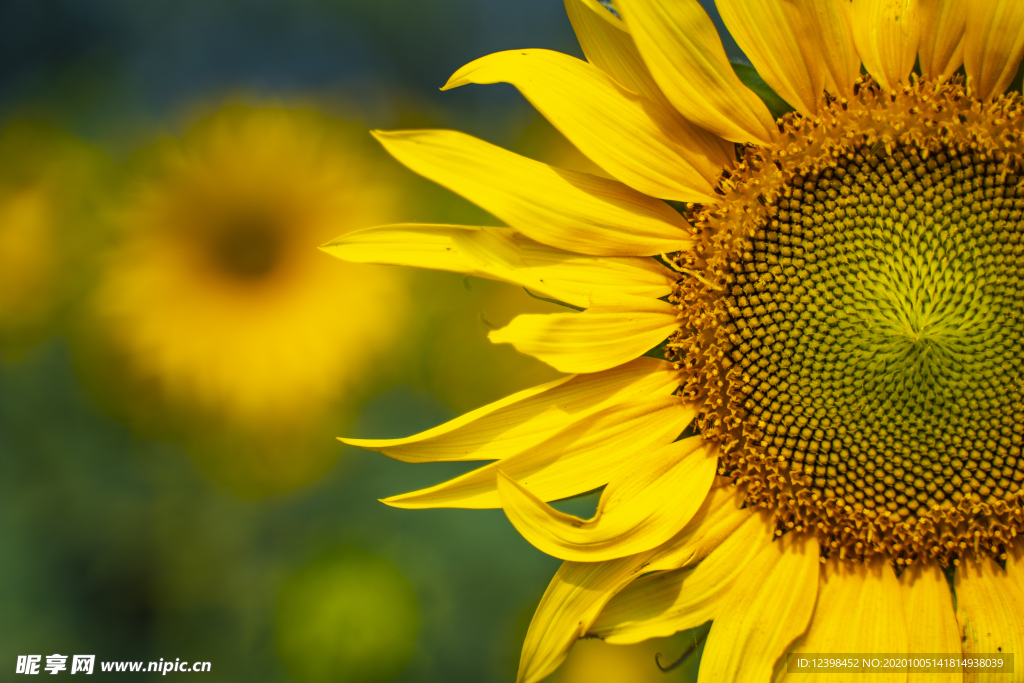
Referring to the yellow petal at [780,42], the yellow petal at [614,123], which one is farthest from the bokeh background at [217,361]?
the yellow petal at [780,42]

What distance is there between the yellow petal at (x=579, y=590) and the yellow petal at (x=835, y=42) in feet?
2.55

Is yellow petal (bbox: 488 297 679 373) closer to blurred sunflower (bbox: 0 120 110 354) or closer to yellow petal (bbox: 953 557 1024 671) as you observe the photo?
yellow petal (bbox: 953 557 1024 671)

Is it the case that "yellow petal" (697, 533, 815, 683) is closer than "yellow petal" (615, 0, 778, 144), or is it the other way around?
"yellow petal" (615, 0, 778, 144)

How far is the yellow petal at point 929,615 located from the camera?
128 centimetres

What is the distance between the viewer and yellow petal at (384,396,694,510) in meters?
1.26

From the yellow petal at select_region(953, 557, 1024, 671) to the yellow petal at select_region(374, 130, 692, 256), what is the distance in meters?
0.80

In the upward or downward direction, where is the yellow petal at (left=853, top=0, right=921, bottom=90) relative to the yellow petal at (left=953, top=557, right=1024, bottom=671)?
upward

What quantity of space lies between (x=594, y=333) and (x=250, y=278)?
1.40 metres

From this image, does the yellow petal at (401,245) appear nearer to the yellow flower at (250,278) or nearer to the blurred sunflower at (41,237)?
the yellow flower at (250,278)

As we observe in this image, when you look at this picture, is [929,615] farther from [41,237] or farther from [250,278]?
[41,237]

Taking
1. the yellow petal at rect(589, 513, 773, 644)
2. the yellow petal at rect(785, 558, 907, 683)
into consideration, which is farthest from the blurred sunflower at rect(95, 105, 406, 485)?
the yellow petal at rect(785, 558, 907, 683)

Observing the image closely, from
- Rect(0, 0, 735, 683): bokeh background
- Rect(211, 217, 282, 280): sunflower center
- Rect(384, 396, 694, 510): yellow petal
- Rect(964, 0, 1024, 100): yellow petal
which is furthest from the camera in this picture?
Rect(211, 217, 282, 280): sunflower center

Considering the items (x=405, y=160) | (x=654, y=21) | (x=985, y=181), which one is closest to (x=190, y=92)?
(x=405, y=160)

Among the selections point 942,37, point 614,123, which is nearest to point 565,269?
point 614,123
